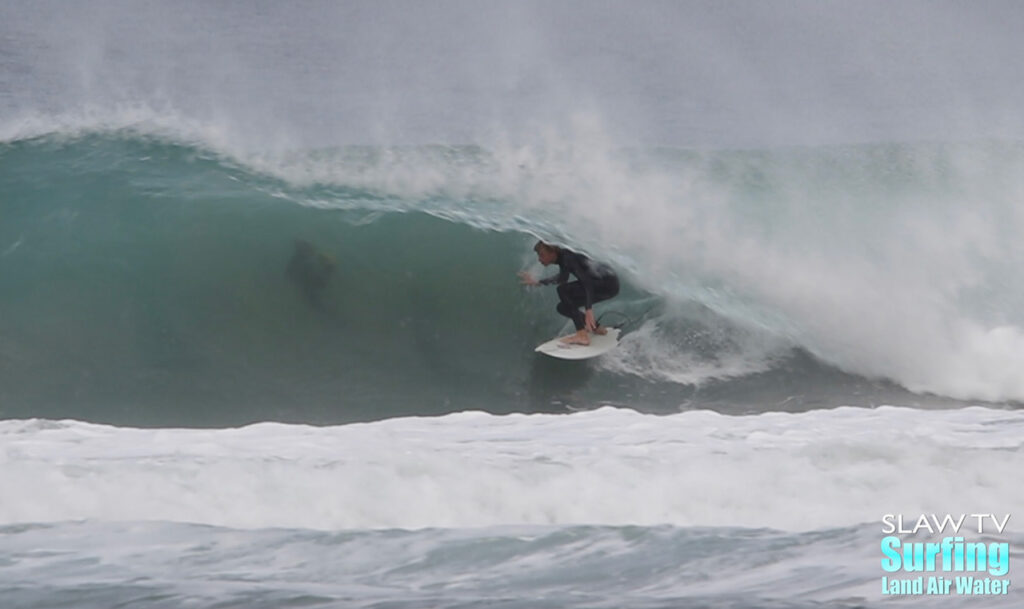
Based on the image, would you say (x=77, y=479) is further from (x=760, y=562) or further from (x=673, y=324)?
(x=673, y=324)

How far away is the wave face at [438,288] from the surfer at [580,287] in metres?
0.33

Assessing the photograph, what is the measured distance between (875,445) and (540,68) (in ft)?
42.7

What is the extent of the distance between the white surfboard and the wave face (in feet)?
0.65

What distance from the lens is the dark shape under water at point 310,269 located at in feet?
28.8

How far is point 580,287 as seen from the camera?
7848mm

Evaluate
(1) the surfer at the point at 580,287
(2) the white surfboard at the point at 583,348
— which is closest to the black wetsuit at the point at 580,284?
(1) the surfer at the point at 580,287

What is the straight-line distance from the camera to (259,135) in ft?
36.3

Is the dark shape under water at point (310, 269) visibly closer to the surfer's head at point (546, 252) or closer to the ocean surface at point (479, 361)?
the ocean surface at point (479, 361)

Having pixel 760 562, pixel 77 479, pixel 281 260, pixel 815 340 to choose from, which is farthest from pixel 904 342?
pixel 77 479

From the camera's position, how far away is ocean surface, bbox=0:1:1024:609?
16.0 feet

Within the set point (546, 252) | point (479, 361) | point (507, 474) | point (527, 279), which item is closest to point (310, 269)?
point (479, 361)

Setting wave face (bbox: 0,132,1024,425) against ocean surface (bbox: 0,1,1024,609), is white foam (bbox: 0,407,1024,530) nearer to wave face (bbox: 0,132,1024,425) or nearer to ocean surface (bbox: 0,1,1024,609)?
ocean surface (bbox: 0,1,1024,609)

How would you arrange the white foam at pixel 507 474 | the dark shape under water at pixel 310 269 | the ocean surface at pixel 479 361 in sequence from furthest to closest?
the dark shape under water at pixel 310 269, the white foam at pixel 507 474, the ocean surface at pixel 479 361

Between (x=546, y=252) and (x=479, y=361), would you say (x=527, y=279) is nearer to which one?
(x=546, y=252)
